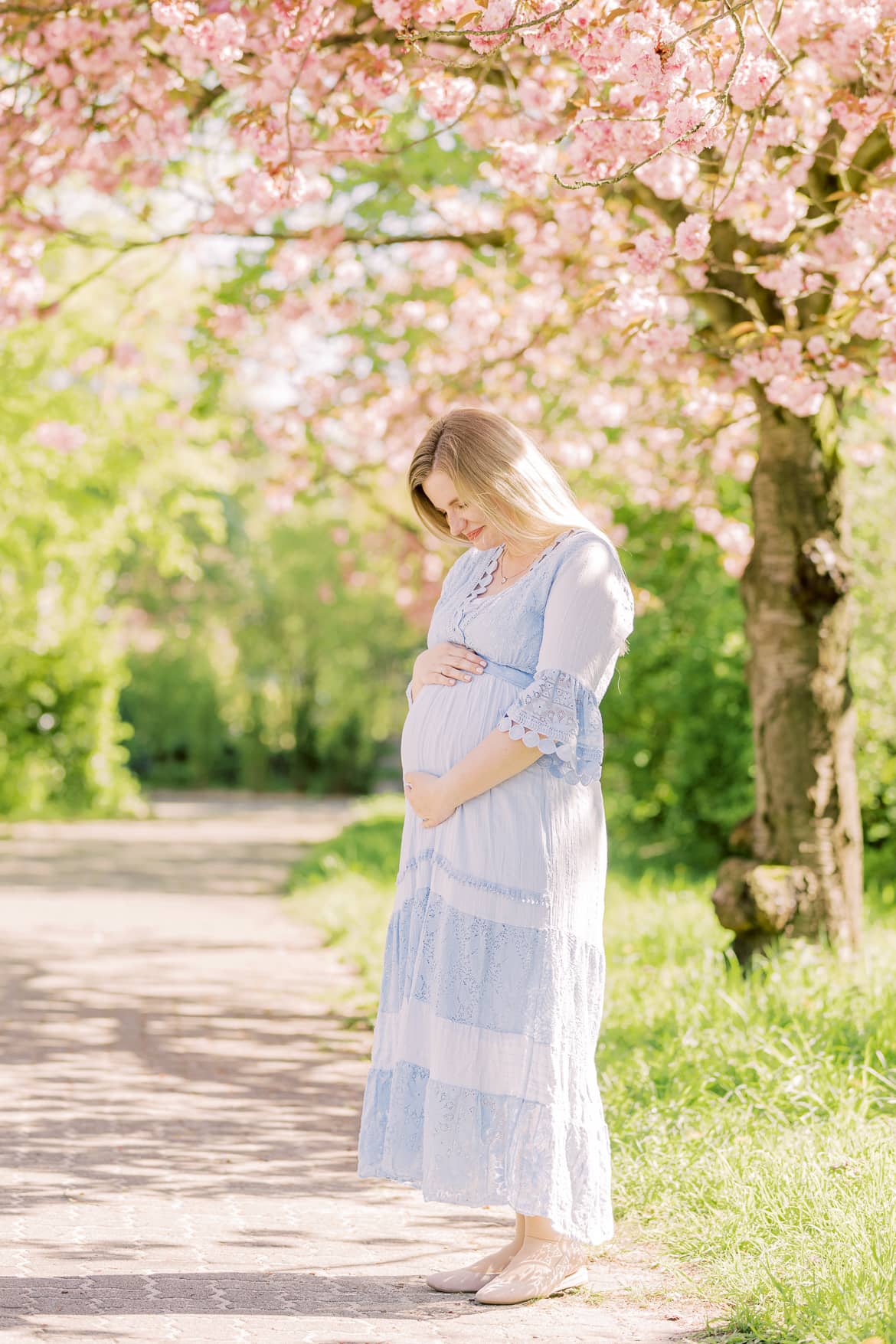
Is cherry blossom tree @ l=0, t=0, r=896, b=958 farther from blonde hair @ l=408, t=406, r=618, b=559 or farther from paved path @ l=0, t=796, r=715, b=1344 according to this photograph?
paved path @ l=0, t=796, r=715, b=1344

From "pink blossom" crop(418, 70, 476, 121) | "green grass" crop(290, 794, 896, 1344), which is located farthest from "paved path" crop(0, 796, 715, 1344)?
"pink blossom" crop(418, 70, 476, 121)

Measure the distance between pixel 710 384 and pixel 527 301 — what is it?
1939 millimetres

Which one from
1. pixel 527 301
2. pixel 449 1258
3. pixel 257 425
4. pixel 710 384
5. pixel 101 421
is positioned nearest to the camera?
pixel 449 1258

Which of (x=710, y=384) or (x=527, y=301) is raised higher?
(x=527, y=301)

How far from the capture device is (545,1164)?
346cm

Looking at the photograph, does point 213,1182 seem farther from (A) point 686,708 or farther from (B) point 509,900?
(A) point 686,708

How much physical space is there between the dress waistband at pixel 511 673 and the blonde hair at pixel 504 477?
30 cm

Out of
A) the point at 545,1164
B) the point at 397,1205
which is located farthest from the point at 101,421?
the point at 545,1164

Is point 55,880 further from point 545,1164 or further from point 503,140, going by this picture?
point 545,1164

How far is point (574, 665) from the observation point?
3529 millimetres

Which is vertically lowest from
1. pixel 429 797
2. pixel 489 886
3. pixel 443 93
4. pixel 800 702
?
pixel 489 886

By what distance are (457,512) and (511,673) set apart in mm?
418

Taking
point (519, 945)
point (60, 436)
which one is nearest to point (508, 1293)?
point (519, 945)

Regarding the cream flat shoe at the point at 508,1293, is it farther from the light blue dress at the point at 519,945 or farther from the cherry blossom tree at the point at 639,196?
the cherry blossom tree at the point at 639,196
